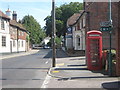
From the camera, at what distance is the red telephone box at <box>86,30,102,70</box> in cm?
1459

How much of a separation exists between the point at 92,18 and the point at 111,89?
18.7 m

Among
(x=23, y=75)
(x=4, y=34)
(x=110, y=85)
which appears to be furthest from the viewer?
(x=4, y=34)

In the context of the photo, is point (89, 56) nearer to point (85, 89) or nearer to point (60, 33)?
point (85, 89)

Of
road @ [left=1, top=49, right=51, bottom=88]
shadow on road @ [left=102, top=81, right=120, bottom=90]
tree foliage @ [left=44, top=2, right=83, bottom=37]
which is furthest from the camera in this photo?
tree foliage @ [left=44, top=2, right=83, bottom=37]

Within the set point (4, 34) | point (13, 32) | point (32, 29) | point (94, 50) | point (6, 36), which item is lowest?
point (94, 50)

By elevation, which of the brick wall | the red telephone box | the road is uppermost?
the brick wall

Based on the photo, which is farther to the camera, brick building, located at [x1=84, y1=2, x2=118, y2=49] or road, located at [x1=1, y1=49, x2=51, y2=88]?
brick building, located at [x1=84, y1=2, x2=118, y2=49]

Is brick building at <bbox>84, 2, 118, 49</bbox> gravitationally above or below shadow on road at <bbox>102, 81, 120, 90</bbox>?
above

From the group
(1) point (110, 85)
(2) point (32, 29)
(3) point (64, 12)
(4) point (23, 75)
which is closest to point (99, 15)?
(4) point (23, 75)

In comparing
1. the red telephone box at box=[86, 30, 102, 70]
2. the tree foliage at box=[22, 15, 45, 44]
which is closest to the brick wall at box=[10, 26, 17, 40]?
the tree foliage at box=[22, 15, 45, 44]

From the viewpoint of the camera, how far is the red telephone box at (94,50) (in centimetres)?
1459

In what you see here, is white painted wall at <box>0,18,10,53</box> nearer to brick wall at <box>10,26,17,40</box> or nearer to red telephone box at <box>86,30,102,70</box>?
brick wall at <box>10,26,17,40</box>

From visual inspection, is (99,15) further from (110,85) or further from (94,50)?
(110,85)

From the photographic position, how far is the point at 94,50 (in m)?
14.8
